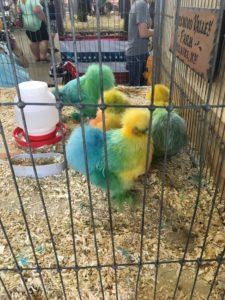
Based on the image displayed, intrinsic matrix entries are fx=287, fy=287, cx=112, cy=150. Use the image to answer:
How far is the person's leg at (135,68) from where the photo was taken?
2361mm

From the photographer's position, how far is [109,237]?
0.98 meters

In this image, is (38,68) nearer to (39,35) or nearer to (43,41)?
(43,41)

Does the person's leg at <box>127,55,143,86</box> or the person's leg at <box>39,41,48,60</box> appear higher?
the person's leg at <box>39,41,48,60</box>

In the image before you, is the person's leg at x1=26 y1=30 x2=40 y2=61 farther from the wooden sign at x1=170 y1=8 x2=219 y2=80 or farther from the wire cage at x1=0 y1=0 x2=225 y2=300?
the wooden sign at x1=170 y1=8 x2=219 y2=80

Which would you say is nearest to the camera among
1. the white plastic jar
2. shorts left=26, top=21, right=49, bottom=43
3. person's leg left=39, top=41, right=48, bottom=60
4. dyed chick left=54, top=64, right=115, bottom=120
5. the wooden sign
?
the wooden sign

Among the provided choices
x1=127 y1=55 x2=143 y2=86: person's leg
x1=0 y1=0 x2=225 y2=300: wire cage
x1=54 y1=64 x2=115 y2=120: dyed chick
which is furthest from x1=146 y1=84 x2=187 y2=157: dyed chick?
x1=127 y1=55 x2=143 y2=86: person's leg

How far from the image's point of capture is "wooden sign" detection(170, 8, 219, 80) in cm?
100

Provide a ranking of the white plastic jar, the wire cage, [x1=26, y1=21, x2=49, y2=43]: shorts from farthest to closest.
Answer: [x1=26, y1=21, x2=49, y2=43]: shorts → the white plastic jar → the wire cage

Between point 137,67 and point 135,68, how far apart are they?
0.9 inches

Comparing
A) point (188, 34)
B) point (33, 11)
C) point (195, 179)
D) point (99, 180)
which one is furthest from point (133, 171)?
point (33, 11)

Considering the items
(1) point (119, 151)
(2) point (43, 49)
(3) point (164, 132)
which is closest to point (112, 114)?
(3) point (164, 132)

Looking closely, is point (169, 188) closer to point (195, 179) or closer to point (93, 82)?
point (195, 179)

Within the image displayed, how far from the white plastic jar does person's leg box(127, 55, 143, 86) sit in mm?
1158

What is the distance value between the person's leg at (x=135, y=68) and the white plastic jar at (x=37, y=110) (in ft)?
3.80
